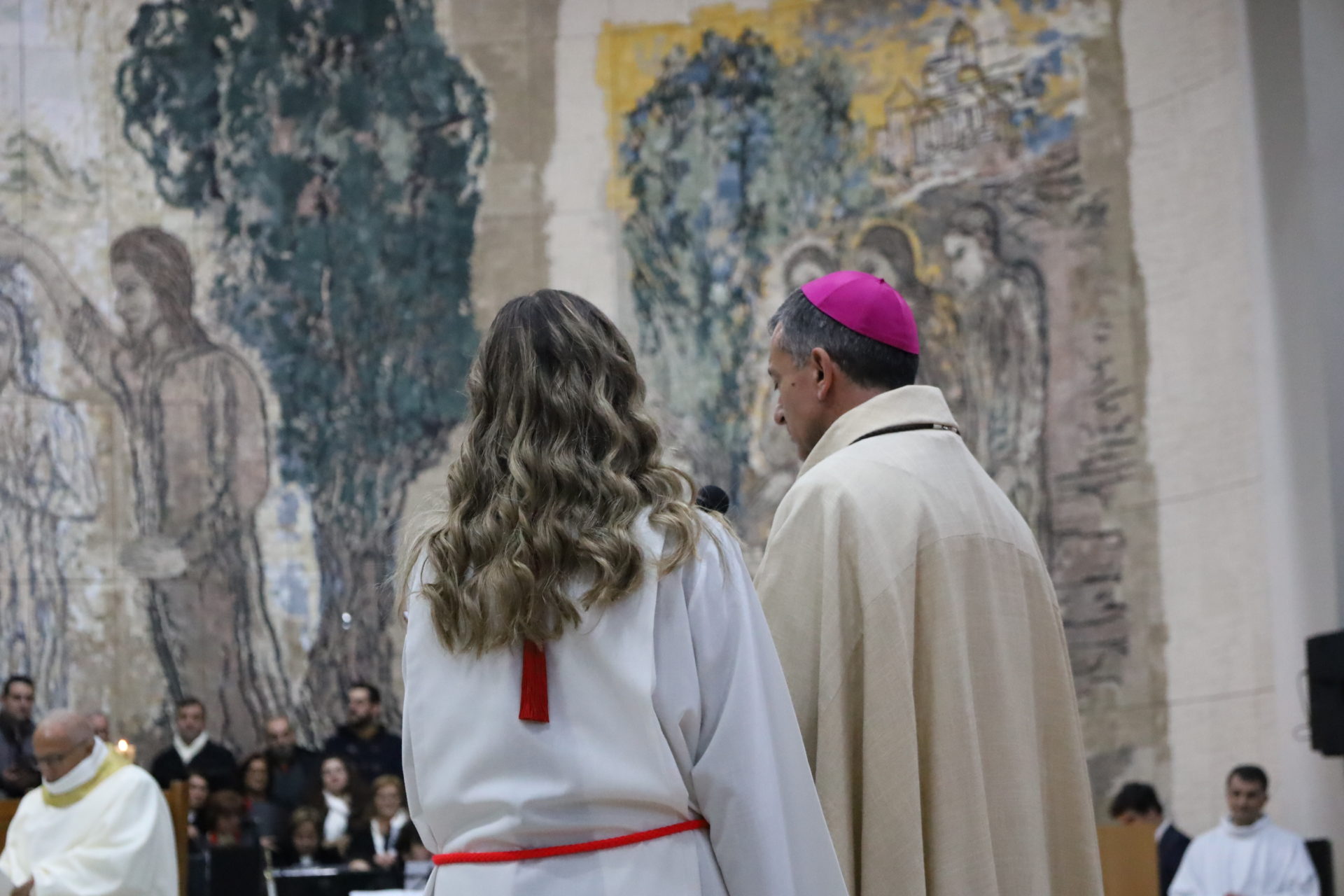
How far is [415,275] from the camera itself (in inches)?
587

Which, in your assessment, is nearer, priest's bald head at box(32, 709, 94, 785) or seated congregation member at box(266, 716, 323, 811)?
priest's bald head at box(32, 709, 94, 785)

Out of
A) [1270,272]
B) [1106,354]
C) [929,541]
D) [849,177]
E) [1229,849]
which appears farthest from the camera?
[849,177]

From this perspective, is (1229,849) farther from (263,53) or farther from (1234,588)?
(263,53)

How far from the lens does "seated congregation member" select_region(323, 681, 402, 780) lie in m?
13.2

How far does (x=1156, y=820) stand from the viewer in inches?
483

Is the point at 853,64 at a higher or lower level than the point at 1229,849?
higher

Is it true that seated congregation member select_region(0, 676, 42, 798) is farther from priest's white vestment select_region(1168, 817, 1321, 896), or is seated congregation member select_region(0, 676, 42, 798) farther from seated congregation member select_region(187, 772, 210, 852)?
priest's white vestment select_region(1168, 817, 1321, 896)

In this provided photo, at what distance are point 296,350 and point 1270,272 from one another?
26.4ft

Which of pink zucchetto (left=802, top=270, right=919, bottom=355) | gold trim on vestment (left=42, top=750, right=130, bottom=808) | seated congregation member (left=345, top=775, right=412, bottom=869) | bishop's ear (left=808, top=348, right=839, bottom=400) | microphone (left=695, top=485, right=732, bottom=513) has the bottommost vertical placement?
seated congregation member (left=345, top=775, right=412, bottom=869)

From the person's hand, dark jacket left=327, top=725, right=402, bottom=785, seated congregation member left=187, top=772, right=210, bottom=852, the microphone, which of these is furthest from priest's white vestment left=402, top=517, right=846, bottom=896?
the person's hand

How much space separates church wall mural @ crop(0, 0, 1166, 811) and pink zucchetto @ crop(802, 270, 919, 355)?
10668mm

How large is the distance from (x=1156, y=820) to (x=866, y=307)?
9951 millimetres

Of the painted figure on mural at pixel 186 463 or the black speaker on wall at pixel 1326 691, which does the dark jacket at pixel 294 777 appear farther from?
the black speaker on wall at pixel 1326 691

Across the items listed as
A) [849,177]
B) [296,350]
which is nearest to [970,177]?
[849,177]
